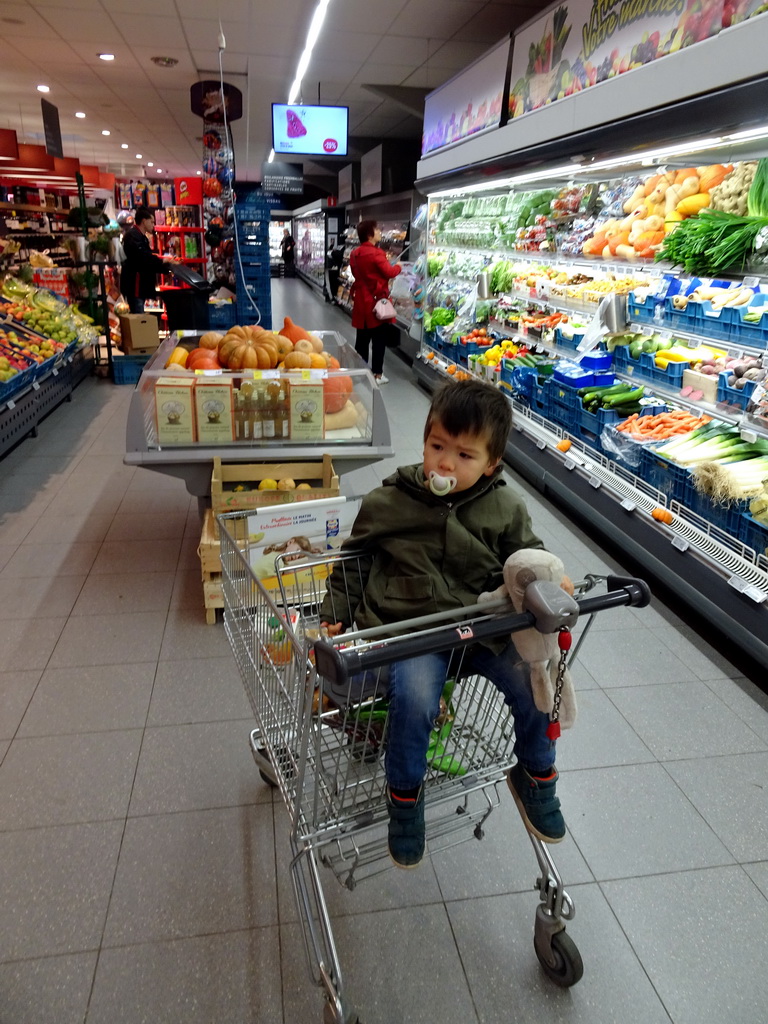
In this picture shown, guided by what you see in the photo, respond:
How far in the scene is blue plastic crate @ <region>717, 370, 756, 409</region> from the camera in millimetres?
3223

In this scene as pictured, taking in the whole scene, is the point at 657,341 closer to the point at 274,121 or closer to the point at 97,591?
the point at 97,591

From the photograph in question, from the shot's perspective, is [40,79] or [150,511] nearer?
[150,511]

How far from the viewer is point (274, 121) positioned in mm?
8758

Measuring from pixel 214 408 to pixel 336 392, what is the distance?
63 centimetres

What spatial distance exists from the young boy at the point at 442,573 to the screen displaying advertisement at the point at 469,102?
4.77 meters

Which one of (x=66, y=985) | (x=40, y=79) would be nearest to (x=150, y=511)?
(x=66, y=985)

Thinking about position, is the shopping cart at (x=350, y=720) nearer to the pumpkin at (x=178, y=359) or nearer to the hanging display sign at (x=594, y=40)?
the pumpkin at (x=178, y=359)

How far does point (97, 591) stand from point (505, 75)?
4.83 m

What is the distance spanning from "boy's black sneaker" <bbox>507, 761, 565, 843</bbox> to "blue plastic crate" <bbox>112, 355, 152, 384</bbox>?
7.63m

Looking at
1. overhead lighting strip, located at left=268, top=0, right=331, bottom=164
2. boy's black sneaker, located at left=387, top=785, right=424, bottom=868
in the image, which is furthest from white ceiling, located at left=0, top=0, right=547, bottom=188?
boy's black sneaker, located at left=387, top=785, right=424, bottom=868

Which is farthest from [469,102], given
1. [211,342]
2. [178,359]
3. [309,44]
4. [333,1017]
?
[333,1017]

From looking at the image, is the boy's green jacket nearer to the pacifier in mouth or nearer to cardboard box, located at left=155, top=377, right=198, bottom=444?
the pacifier in mouth

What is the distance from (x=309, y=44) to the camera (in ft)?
23.5

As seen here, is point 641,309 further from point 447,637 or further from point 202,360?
point 447,637
